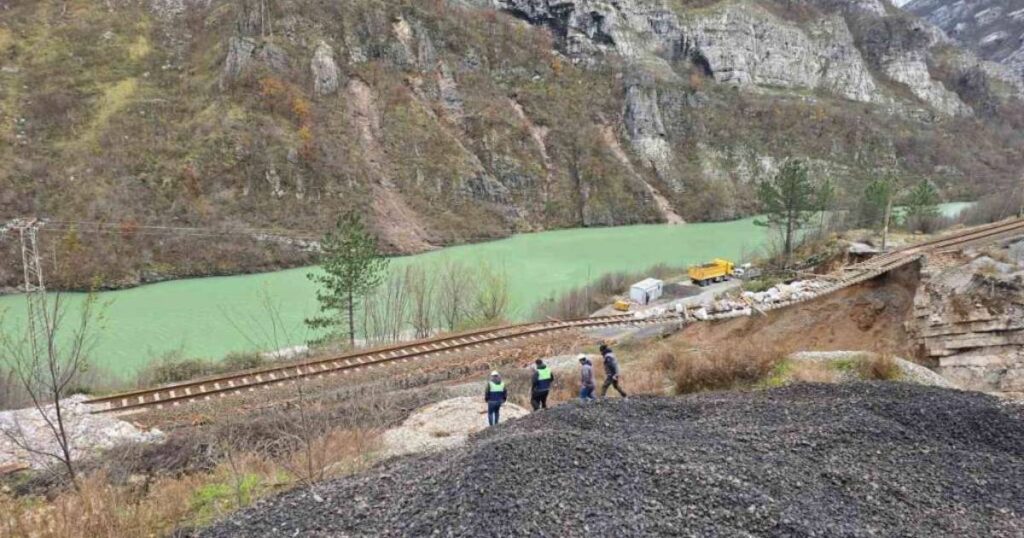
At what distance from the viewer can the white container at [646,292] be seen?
1383 inches

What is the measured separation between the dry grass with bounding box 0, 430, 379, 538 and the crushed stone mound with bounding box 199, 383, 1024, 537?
0.94m

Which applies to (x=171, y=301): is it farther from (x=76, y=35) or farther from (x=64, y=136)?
(x=76, y=35)

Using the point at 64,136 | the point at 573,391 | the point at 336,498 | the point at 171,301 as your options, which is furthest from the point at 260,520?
the point at 64,136

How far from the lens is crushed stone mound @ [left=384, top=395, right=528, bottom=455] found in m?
9.09

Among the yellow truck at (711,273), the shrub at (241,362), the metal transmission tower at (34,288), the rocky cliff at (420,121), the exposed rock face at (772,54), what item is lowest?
the shrub at (241,362)

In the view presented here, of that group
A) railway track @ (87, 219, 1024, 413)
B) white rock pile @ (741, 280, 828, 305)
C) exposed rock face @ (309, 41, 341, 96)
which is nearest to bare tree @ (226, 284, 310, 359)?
railway track @ (87, 219, 1024, 413)

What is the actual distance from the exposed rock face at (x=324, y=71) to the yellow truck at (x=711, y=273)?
4544 centimetres

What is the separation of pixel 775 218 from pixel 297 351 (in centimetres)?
3395

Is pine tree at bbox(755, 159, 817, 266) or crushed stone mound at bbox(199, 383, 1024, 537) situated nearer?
crushed stone mound at bbox(199, 383, 1024, 537)

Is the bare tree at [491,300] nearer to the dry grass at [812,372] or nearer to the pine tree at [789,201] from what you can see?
the dry grass at [812,372]

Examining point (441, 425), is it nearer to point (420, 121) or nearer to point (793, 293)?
point (793, 293)

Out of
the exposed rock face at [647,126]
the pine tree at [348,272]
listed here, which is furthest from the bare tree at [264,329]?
the exposed rock face at [647,126]

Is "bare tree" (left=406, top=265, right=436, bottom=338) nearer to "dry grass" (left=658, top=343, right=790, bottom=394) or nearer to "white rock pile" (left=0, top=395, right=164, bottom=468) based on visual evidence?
"white rock pile" (left=0, top=395, right=164, bottom=468)

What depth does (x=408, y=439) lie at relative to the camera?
959cm
